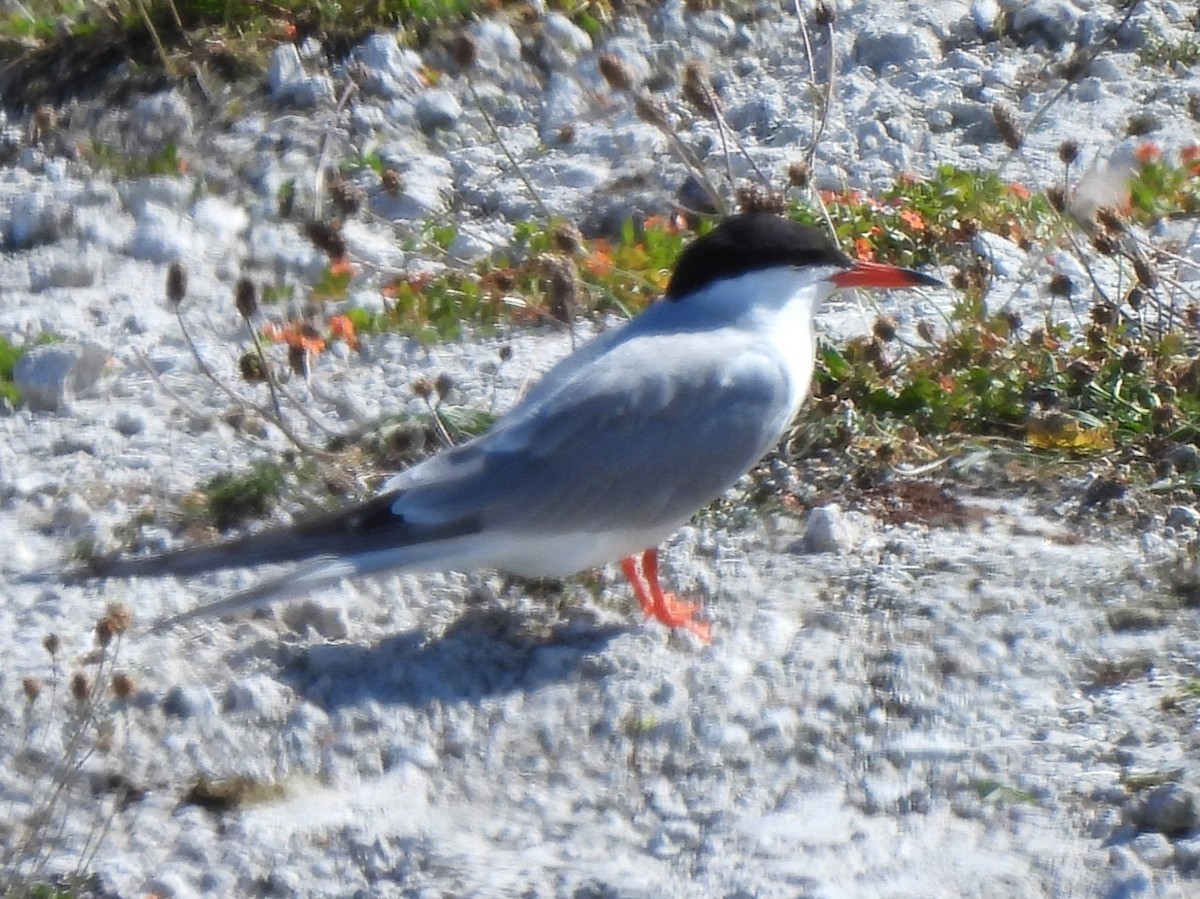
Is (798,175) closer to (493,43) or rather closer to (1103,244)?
(1103,244)

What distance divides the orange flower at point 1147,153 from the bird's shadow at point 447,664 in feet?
7.69

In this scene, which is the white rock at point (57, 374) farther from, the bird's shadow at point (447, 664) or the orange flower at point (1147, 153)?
the orange flower at point (1147, 153)

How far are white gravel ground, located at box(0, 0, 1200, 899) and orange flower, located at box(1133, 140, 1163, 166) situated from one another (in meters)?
Answer: 0.08

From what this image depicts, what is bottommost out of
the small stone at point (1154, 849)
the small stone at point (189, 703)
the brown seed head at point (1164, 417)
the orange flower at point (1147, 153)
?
the small stone at point (1154, 849)

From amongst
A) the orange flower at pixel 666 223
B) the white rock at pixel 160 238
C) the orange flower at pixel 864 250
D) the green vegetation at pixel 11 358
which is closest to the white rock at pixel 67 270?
the white rock at pixel 160 238

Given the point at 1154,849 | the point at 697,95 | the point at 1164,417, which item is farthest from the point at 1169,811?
the point at 697,95

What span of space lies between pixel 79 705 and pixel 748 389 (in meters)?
1.38

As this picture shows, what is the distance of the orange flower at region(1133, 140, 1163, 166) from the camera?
4.99 metres

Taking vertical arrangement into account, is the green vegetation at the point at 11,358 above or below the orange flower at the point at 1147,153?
above

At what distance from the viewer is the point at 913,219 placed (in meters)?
4.70

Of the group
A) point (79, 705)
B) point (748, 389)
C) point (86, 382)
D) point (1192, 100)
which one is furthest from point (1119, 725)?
point (86, 382)

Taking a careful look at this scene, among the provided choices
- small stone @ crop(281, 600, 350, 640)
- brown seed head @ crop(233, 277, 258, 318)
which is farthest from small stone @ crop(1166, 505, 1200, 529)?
brown seed head @ crop(233, 277, 258, 318)

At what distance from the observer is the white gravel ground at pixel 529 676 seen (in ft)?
9.33

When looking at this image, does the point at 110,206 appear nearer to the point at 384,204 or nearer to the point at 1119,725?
the point at 384,204
